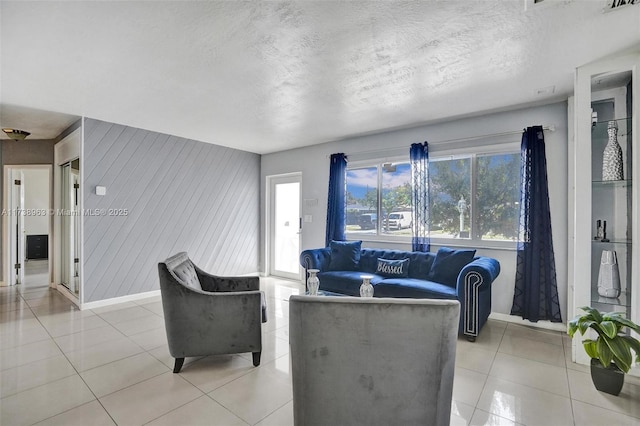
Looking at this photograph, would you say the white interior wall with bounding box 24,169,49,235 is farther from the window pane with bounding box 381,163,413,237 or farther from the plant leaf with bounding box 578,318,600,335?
the plant leaf with bounding box 578,318,600,335

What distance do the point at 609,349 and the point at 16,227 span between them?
27.7 ft

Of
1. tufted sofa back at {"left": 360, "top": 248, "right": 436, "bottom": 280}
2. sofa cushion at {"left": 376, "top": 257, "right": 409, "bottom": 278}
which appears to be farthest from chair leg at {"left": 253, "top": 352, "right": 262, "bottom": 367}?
tufted sofa back at {"left": 360, "top": 248, "right": 436, "bottom": 280}

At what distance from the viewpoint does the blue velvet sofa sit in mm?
3186

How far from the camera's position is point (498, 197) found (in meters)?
3.95

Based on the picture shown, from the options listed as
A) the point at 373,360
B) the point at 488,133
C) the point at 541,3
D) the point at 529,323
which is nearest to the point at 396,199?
the point at 488,133

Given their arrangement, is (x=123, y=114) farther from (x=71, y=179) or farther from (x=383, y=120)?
(x=383, y=120)

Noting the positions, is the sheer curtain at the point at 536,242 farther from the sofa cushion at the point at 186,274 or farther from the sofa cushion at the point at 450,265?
the sofa cushion at the point at 186,274

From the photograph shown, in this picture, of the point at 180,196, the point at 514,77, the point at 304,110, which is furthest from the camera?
the point at 180,196

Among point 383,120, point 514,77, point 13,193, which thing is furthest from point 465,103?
point 13,193

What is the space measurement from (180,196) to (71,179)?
1563 millimetres

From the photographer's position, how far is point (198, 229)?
5.50 meters

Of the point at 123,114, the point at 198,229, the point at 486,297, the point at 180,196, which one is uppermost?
the point at 123,114

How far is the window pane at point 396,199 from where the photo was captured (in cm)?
475

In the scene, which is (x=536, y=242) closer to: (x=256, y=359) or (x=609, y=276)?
(x=609, y=276)
